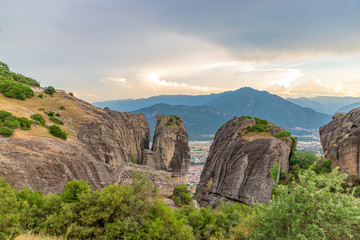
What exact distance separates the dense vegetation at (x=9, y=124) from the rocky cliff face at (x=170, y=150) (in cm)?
3858

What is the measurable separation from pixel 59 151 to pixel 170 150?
44853 mm

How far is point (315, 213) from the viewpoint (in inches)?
362

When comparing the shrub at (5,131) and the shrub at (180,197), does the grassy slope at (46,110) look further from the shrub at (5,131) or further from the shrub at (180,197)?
the shrub at (180,197)

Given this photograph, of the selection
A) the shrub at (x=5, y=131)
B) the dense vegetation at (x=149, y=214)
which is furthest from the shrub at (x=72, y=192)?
the shrub at (x=5, y=131)

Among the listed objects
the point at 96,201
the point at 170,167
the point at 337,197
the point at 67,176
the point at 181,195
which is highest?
the point at 337,197

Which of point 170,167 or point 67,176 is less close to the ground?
point 67,176

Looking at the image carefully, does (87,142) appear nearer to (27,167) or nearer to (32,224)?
(27,167)

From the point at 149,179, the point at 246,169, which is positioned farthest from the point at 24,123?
the point at 246,169

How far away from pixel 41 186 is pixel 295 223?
73.6 feet

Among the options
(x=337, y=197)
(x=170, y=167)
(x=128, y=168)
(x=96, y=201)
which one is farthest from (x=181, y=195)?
(x=170, y=167)

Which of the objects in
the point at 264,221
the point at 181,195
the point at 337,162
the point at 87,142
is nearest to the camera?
the point at 264,221

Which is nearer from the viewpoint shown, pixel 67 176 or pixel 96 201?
pixel 96 201

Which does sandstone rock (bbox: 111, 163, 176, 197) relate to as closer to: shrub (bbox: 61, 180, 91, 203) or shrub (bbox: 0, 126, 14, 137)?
shrub (bbox: 61, 180, 91, 203)

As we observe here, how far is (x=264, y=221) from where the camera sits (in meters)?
11.2
